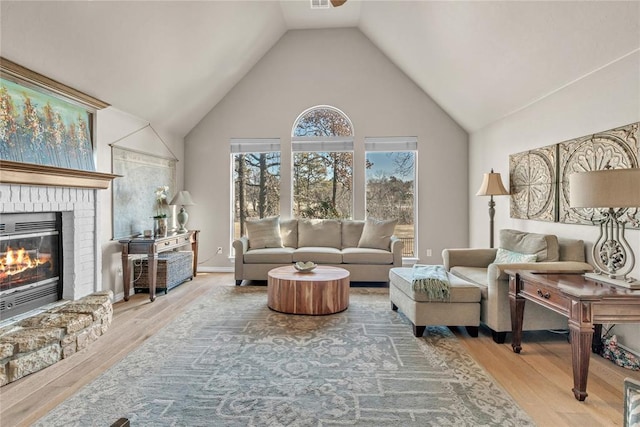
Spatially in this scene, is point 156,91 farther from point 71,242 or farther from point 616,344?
point 616,344

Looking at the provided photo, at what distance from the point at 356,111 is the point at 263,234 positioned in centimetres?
264

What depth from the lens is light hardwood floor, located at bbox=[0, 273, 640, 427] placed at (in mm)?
1896

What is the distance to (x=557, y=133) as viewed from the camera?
11.3 feet

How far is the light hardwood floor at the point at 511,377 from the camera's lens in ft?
6.22

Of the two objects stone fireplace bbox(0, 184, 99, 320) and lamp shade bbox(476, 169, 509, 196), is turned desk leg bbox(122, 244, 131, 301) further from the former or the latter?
lamp shade bbox(476, 169, 509, 196)

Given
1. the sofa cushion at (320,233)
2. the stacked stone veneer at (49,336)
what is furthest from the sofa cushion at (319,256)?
the stacked stone veneer at (49,336)

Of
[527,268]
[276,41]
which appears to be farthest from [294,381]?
[276,41]

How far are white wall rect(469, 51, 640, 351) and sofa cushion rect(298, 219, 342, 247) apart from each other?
7.42ft

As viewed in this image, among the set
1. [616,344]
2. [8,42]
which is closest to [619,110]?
[616,344]

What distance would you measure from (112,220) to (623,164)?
517 cm

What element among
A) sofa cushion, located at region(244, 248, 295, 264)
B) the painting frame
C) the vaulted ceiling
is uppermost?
the vaulted ceiling

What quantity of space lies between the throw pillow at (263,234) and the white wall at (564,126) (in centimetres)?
321

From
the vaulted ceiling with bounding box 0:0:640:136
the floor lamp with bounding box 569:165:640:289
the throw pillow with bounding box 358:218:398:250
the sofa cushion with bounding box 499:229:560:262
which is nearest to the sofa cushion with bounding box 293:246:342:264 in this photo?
the throw pillow with bounding box 358:218:398:250

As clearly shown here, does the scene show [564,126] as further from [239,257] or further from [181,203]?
[181,203]
